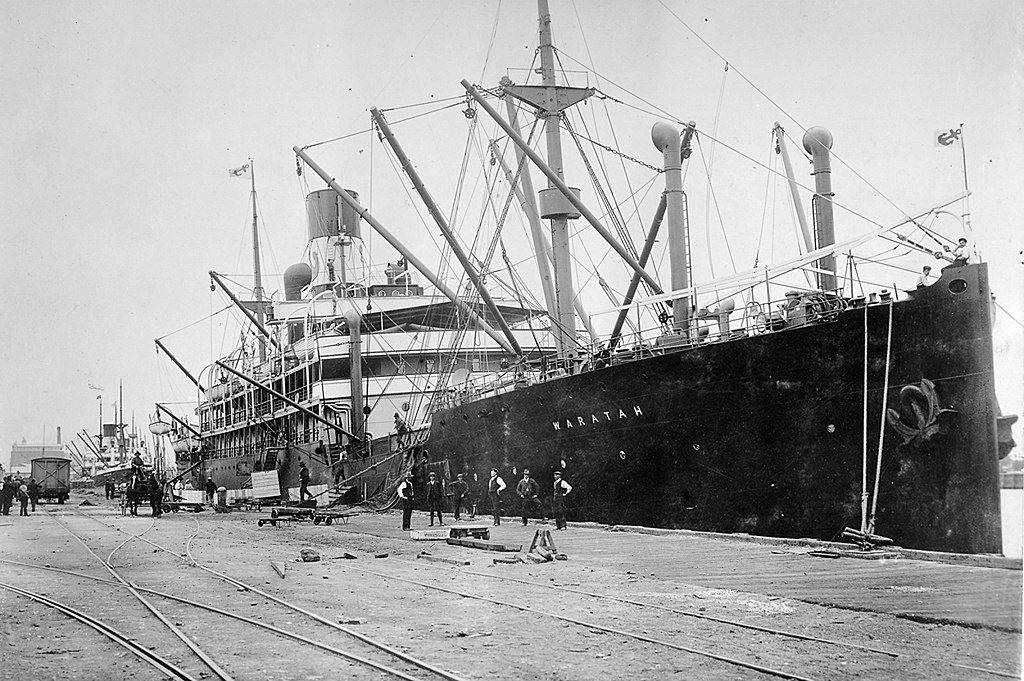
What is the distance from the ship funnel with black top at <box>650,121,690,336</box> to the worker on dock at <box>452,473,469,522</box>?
6316 mm

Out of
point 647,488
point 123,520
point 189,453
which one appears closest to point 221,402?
point 189,453

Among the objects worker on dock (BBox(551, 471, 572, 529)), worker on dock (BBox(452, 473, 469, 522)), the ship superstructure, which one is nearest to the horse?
the ship superstructure

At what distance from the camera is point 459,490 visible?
827 inches

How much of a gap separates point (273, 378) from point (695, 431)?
25.7m

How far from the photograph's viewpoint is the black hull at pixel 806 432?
468 inches

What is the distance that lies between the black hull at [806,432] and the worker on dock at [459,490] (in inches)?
148

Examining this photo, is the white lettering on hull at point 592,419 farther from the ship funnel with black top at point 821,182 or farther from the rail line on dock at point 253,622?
the rail line on dock at point 253,622

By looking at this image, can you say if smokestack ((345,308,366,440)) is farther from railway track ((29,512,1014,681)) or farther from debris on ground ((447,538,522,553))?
railway track ((29,512,1014,681))

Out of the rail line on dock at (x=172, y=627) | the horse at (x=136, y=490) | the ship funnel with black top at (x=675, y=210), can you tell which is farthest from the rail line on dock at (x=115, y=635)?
the horse at (x=136, y=490)

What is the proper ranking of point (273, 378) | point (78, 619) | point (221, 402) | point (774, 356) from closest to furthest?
1. point (78, 619)
2. point (774, 356)
3. point (273, 378)
4. point (221, 402)

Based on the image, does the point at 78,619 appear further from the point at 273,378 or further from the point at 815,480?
the point at 273,378

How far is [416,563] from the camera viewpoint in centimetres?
1270

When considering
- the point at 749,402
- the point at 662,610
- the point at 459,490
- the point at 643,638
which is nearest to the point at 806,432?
the point at 749,402

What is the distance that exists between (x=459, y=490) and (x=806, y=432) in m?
9.66
